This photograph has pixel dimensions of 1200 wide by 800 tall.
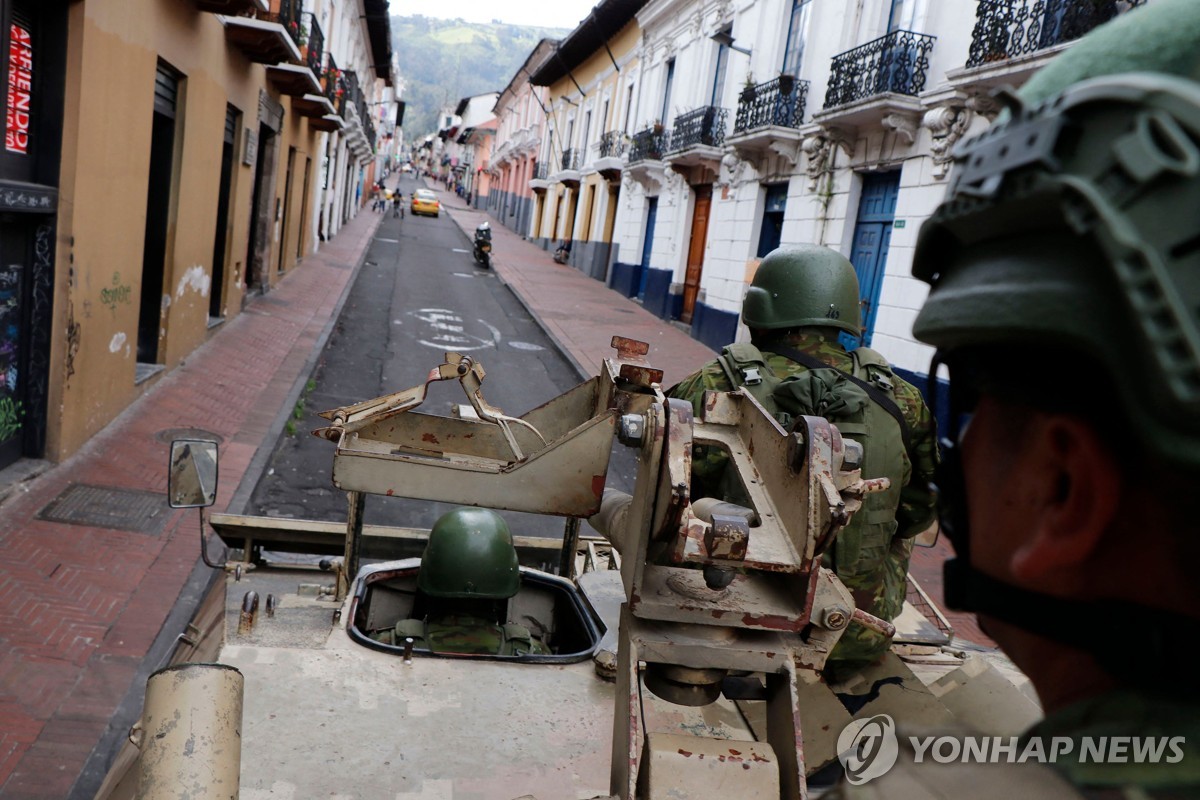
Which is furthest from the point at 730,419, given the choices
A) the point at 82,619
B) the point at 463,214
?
the point at 463,214

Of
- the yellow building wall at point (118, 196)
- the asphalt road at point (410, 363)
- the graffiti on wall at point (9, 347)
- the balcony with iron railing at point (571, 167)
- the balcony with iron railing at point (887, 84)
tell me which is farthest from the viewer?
the balcony with iron railing at point (571, 167)

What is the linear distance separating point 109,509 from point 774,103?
1452cm

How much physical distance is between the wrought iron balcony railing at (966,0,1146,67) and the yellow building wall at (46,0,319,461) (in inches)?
378

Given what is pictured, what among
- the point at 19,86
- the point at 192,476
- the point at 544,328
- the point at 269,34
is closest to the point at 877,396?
the point at 192,476

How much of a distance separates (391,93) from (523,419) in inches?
2746

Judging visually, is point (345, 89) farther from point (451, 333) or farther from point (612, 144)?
point (451, 333)

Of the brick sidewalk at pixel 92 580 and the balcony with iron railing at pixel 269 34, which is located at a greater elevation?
the balcony with iron railing at pixel 269 34

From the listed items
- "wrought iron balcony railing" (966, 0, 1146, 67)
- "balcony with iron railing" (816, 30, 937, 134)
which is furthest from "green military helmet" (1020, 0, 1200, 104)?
"balcony with iron railing" (816, 30, 937, 134)

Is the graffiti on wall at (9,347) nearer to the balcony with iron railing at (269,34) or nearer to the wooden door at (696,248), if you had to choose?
the balcony with iron railing at (269,34)

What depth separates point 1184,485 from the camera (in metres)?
0.90

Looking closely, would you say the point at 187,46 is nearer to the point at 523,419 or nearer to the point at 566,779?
the point at 523,419

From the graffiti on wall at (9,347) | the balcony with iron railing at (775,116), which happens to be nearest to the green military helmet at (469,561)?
the graffiti on wall at (9,347)

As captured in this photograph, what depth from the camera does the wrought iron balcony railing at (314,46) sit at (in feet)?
59.8

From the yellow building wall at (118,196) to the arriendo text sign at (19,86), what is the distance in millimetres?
282
